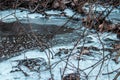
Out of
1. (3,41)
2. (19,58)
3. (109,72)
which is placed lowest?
(109,72)

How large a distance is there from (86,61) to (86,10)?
A: 63.9 inches

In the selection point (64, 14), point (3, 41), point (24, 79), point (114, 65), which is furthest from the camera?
point (64, 14)

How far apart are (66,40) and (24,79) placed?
42.7 inches

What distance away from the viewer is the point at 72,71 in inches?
127

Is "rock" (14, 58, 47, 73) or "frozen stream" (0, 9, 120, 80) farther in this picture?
"rock" (14, 58, 47, 73)

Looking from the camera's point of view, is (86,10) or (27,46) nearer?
(27,46)

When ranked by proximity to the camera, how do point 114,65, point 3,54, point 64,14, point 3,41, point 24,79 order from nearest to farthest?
point 24,79 < point 114,65 < point 3,54 < point 3,41 < point 64,14

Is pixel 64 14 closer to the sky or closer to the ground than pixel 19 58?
closer to the sky

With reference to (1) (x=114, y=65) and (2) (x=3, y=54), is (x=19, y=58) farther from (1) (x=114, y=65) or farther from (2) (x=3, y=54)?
(1) (x=114, y=65)

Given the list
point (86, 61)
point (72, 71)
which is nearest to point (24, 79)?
point (72, 71)

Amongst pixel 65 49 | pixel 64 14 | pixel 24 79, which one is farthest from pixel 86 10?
pixel 24 79

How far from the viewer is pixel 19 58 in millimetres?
3561

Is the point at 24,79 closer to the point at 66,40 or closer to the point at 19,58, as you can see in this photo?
the point at 19,58

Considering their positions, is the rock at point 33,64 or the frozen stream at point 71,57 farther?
the rock at point 33,64
